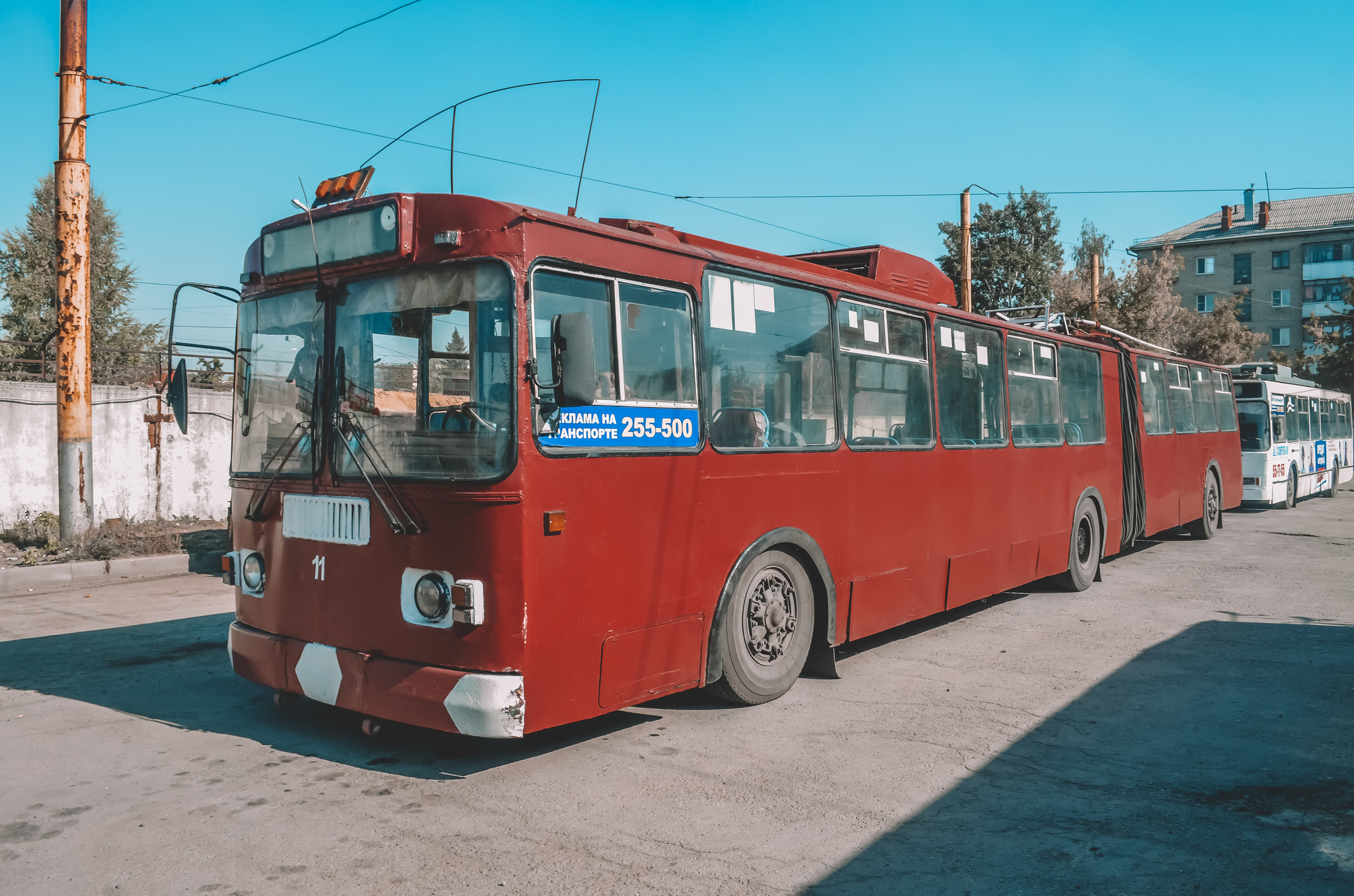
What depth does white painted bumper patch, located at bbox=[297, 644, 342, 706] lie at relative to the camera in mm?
4992

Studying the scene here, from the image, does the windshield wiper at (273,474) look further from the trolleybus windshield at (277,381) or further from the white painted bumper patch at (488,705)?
the white painted bumper patch at (488,705)

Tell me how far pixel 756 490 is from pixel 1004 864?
2.70 m

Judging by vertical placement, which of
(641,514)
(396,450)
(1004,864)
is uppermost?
(396,450)

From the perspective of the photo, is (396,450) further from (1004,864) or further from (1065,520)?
(1065,520)

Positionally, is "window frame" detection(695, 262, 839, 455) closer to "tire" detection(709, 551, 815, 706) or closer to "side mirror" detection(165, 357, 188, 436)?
"tire" detection(709, 551, 815, 706)

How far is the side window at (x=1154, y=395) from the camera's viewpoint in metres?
13.2

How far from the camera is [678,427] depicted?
5.45 meters

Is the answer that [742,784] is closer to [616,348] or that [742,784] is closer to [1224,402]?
[616,348]

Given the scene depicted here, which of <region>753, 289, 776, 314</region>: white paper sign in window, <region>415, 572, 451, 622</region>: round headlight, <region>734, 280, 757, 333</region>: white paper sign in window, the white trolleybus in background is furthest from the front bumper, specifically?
the white trolleybus in background

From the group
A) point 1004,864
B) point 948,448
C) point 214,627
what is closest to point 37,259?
point 214,627

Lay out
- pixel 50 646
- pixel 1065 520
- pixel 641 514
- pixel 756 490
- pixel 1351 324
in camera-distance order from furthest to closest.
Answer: pixel 1351 324 → pixel 1065 520 → pixel 50 646 → pixel 756 490 → pixel 641 514

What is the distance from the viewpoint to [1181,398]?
1489cm

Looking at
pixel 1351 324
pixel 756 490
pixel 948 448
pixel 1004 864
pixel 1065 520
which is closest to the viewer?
pixel 1004 864

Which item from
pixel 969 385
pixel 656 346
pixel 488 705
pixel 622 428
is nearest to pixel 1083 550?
pixel 969 385
